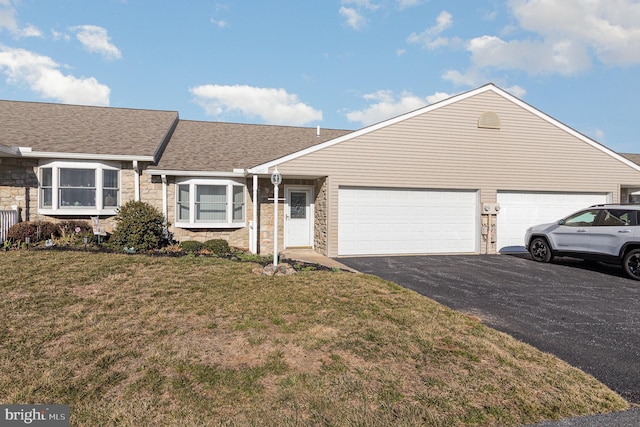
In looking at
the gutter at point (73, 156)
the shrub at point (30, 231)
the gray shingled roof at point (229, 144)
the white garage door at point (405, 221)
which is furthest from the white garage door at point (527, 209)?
the shrub at point (30, 231)

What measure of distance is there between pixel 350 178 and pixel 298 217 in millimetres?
2663

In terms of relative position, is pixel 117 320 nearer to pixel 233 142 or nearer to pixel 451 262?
pixel 451 262

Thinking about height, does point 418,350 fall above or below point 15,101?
below

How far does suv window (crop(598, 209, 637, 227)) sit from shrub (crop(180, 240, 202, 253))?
37.3 feet

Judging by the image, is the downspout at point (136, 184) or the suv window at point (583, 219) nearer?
the suv window at point (583, 219)

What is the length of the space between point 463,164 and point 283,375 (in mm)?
11247

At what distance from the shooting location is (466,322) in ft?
18.2

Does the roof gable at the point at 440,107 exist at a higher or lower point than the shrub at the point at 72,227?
higher

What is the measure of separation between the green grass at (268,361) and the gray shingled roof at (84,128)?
619 cm

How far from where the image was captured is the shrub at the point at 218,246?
37.4 feet

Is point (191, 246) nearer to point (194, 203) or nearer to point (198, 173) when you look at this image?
point (194, 203)

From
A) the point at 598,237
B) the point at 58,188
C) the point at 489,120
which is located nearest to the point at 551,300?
the point at 598,237

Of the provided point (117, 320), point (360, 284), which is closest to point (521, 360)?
point (360, 284)

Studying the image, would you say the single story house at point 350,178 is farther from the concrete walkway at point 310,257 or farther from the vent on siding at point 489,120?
the concrete walkway at point 310,257
